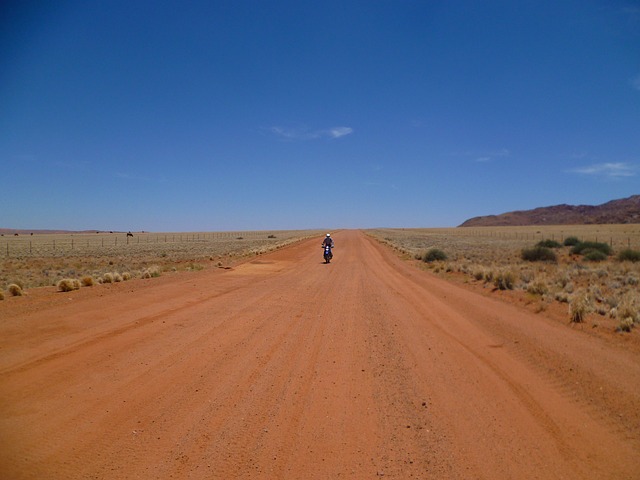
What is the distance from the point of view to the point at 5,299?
13.0 m

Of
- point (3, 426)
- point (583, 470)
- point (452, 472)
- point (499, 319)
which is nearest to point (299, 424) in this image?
point (452, 472)

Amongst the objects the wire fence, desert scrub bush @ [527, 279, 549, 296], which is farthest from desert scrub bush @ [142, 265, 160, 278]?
the wire fence

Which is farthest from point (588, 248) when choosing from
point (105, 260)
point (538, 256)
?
point (105, 260)

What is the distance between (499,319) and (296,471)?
28.2 ft

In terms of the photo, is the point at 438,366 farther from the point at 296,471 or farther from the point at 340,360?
the point at 296,471

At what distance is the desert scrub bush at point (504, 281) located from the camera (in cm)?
1658

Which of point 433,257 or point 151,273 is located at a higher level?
point 151,273

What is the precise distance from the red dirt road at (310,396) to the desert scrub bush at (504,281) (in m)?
5.27

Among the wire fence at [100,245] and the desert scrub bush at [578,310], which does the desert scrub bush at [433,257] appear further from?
the wire fence at [100,245]

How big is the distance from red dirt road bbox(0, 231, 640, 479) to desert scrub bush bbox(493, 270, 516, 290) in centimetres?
527

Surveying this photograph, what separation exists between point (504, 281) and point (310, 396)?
42.3ft

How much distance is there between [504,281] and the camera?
16766 mm

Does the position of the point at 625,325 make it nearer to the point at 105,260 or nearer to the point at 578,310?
the point at 578,310

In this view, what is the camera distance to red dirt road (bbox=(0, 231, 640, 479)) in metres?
4.40
